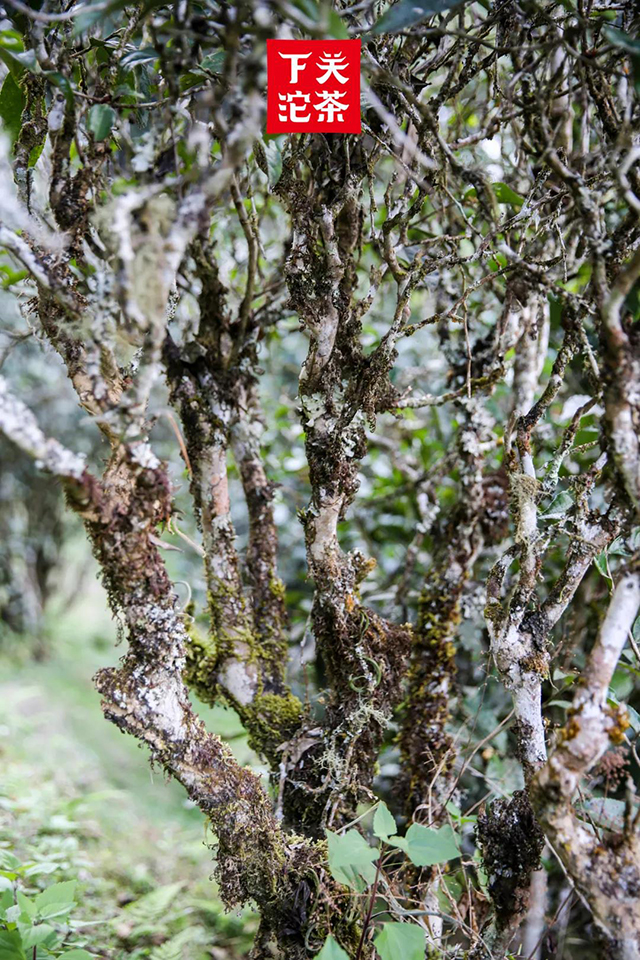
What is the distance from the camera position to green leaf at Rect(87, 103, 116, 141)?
73 centimetres

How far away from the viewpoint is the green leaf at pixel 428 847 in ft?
2.26

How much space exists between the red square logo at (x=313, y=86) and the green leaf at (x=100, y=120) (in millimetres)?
182

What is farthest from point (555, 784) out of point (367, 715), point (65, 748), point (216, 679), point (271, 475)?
point (65, 748)

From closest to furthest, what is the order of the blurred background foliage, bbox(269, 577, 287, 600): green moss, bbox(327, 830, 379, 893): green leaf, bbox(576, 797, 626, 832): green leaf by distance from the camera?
bbox(327, 830, 379, 893): green leaf < bbox(576, 797, 626, 832): green leaf < the blurred background foliage < bbox(269, 577, 287, 600): green moss

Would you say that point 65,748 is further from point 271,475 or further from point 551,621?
point 551,621

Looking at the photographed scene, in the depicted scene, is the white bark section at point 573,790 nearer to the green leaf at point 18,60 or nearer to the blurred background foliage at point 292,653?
the blurred background foliage at point 292,653

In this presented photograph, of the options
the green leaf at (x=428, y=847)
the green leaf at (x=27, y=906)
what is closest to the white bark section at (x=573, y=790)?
the green leaf at (x=428, y=847)

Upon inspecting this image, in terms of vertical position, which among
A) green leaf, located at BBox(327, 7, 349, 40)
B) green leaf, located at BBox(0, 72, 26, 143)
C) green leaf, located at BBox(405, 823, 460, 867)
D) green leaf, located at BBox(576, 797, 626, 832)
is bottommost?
green leaf, located at BBox(576, 797, 626, 832)

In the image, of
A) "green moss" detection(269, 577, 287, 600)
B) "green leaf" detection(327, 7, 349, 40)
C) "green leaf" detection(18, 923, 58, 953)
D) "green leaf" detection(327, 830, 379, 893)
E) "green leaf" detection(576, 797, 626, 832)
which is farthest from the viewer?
"green moss" detection(269, 577, 287, 600)

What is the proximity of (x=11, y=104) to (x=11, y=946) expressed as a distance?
1054mm

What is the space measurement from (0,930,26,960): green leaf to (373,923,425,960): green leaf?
43 cm

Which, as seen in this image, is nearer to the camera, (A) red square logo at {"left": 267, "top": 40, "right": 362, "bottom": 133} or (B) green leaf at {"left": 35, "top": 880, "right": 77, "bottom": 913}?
(A) red square logo at {"left": 267, "top": 40, "right": 362, "bottom": 133}

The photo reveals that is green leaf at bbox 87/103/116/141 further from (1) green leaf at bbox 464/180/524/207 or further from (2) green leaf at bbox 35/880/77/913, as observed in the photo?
(2) green leaf at bbox 35/880/77/913

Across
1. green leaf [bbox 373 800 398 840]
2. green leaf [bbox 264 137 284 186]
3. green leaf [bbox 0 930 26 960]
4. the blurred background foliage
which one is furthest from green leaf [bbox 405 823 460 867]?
green leaf [bbox 264 137 284 186]
